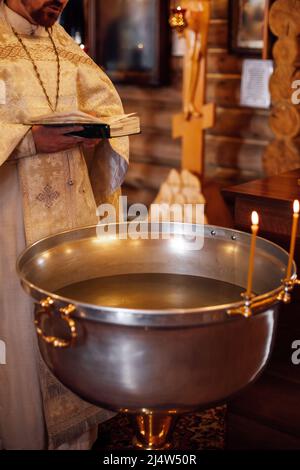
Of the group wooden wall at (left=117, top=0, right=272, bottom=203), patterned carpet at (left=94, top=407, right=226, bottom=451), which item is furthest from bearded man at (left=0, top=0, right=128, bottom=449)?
wooden wall at (left=117, top=0, right=272, bottom=203)

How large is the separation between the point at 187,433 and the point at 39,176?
1.10 meters

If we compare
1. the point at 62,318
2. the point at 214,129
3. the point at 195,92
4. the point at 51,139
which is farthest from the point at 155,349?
the point at 214,129

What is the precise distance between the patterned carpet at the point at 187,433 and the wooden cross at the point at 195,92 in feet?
8.63

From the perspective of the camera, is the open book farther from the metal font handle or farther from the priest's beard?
the metal font handle

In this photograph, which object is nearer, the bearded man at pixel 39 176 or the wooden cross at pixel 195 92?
the bearded man at pixel 39 176

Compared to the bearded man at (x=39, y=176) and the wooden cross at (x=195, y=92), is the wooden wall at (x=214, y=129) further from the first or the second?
the bearded man at (x=39, y=176)

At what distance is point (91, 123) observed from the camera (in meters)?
1.76

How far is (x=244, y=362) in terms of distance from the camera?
1.38 meters

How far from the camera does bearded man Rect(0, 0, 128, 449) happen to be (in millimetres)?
1991

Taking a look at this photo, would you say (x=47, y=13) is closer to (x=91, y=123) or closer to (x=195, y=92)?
(x=91, y=123)

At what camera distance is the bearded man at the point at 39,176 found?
1991 millimetres

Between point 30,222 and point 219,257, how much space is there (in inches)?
26.4

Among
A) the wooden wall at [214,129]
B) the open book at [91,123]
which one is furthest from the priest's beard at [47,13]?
the wooden wall at [214,129]
